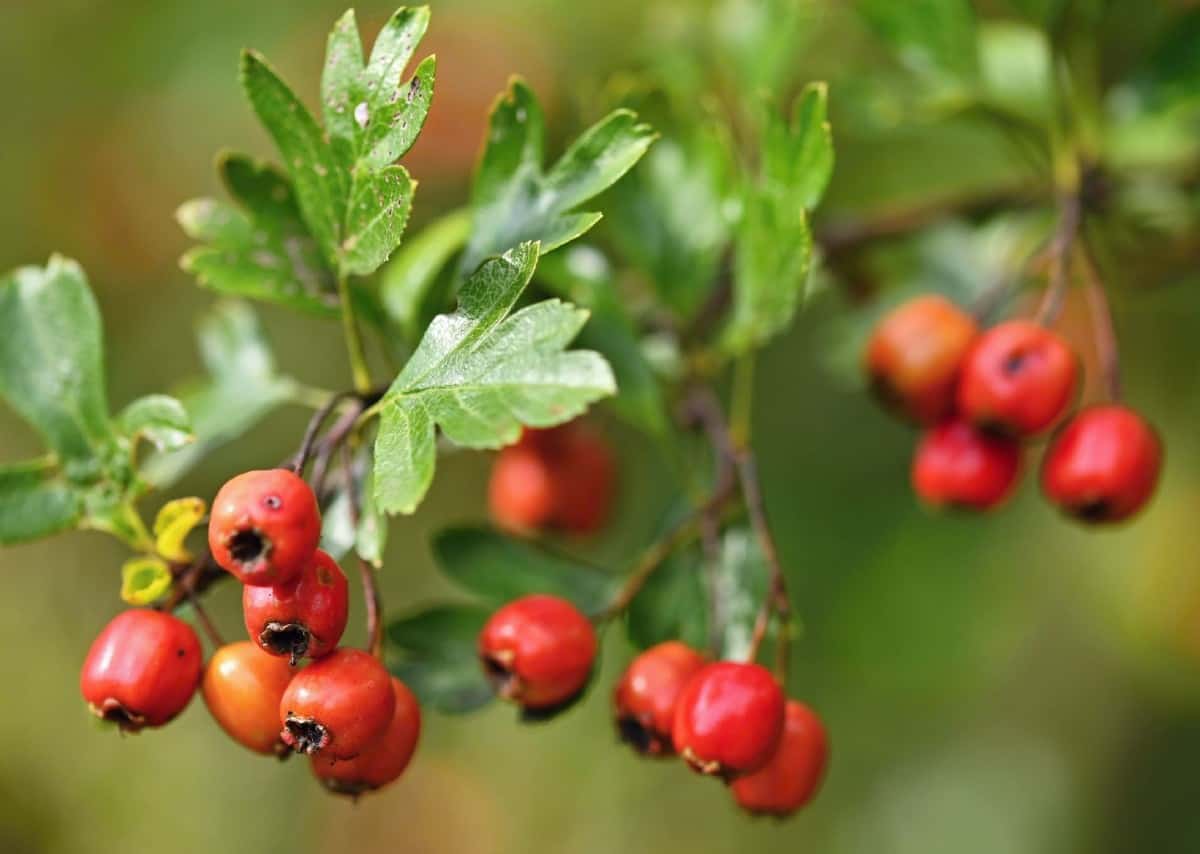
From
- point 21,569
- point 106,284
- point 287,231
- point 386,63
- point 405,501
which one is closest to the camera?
point 405,501

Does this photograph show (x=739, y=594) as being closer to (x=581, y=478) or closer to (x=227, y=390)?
(x=581, y=478)

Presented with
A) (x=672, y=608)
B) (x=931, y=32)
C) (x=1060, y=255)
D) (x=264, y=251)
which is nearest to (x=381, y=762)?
(x=672, y=608)

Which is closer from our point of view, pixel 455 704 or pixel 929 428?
pixel 455 704

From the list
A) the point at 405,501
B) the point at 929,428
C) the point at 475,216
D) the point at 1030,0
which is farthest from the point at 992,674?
the point at 405,501

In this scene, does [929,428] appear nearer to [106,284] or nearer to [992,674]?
[992,674]

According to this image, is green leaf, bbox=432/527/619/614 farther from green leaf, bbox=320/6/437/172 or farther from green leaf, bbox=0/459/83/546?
green leaf, bbox=320/6/437/172

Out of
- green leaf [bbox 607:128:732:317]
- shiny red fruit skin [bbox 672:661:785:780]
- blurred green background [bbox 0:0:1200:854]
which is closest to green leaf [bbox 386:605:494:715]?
shiny red fruit skin [bbox 672:661:785:780]

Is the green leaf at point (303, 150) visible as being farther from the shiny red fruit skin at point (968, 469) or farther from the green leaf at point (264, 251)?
the shiny red fruit skin at point (968, 469)
